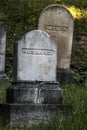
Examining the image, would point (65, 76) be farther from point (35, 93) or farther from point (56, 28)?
point (35, 93)

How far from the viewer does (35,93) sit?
920cm

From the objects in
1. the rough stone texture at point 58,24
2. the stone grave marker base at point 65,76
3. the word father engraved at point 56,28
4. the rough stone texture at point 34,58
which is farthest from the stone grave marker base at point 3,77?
the rough stone texture at point 34,58

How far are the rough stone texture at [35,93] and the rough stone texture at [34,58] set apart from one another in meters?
0.11

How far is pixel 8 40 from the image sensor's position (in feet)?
55.2

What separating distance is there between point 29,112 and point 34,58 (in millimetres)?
913

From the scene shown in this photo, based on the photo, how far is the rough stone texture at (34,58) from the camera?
30.4ft

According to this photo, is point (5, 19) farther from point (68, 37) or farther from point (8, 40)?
point (68, 37)

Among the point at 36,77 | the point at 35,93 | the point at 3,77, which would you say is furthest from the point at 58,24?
the point at 35,93

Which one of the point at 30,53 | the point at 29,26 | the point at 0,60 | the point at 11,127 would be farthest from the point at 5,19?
the point at 11,127

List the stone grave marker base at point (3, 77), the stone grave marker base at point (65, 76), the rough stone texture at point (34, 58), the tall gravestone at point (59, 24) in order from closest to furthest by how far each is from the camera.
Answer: the rough stone texture at point (34, 58) → the stone grave marker base at point (65, 76) → the tall gravestone at point (59, 24) → the stone grave marker base at point (3, 77)

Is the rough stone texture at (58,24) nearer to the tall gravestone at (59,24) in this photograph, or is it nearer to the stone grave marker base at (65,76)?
the tall gravestone at (59,24)

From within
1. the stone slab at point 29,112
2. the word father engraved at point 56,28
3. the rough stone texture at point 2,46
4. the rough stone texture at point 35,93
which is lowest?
the stone slab at point 29,112

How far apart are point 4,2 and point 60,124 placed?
11934mm

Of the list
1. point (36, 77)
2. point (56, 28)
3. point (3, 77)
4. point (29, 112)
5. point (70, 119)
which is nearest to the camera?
point (70, 119)
